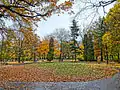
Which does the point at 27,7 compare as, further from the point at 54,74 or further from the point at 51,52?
the point at 51,52

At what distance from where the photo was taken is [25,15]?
9984 mm

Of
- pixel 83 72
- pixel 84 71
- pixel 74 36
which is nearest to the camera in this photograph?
pixel 83 72

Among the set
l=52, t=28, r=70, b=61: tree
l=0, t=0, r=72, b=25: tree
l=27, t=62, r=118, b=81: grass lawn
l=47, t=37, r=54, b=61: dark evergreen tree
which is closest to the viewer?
l=0, t=0, r=72, b=25: tree

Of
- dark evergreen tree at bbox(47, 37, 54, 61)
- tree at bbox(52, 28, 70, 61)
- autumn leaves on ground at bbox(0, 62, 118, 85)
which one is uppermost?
tree at bbox(52, 28, 70, 61)

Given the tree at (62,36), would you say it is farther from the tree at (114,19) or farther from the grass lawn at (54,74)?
the grass lawn at (54,74)

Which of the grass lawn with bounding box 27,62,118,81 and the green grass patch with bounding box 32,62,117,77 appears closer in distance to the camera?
the grass lawn with bounding box 27,62,118,81

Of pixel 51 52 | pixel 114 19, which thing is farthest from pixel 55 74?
pixel 51 52

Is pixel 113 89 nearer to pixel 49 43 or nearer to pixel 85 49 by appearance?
pixel 85 49

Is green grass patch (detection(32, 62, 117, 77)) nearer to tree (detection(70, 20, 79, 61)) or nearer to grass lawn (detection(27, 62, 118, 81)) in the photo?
grass lawn (detection(27, 62, 118, 81))

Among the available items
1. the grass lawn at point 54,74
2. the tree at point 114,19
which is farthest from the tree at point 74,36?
the grass lawn at point 54,74

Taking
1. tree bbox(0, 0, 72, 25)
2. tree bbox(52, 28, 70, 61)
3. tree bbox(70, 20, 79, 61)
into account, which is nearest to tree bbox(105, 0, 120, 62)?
tree bbox(0, 0, 72, 25)

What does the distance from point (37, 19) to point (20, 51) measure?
144ft

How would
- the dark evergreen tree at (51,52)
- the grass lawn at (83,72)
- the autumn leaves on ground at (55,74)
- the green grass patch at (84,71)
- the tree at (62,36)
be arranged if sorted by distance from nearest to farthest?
the autumn leaves on ground at (55,74) < the grass lawn at (83,72) < the green grass patch at (84,71) < the dark evergreen tree at (51,52) < the tree at (62,36)

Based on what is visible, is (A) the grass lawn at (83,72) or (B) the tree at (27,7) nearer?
(B) the tree at (27,7)
